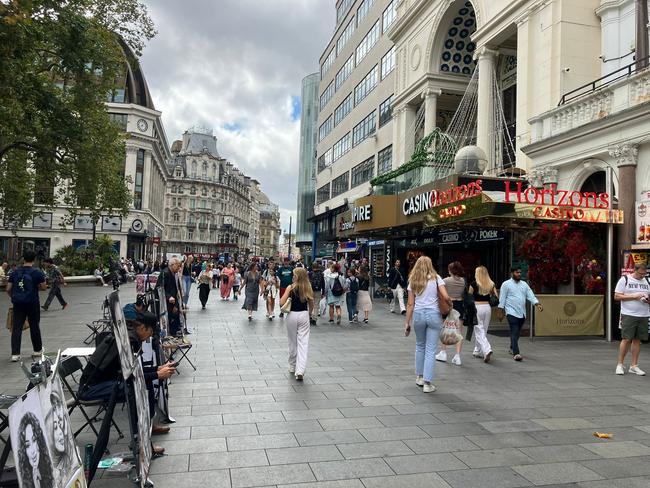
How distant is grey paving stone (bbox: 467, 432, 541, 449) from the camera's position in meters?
4.64

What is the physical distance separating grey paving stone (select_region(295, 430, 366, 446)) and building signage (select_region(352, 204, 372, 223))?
16.7m

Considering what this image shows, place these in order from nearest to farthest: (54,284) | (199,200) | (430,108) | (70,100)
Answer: (54,284)
(70,100)
(430,108)
(199,200)

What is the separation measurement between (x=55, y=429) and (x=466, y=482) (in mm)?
2959

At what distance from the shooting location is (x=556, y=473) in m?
4.01

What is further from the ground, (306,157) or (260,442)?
(306,157)

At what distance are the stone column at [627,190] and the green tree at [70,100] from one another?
49.6ft

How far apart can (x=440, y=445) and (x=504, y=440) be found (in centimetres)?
69

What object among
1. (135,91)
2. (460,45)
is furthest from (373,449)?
(135,91)

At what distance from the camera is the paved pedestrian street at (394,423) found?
3951 millimetres

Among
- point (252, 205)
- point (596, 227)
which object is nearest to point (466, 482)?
point (596, 227)

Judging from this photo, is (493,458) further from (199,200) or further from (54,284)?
(199,200)

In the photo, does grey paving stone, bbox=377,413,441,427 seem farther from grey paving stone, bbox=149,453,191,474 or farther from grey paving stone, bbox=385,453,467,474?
grey paving stone, bbox=149,453,191,474

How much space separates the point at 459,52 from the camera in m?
24.5

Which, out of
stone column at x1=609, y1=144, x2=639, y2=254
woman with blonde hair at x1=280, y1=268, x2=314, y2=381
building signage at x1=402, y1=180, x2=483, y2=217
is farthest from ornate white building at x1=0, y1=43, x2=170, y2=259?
woman with blonde hair at x1=280, y1=268, x2=314, y2=381
